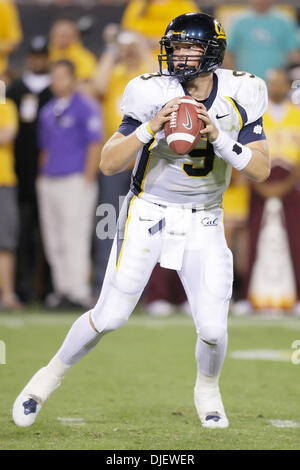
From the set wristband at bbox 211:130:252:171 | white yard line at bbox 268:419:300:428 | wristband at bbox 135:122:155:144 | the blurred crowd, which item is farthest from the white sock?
the blurred crowd

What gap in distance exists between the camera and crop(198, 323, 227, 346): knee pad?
10.5 feet

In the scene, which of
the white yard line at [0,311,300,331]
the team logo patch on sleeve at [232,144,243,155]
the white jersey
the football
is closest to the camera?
the football

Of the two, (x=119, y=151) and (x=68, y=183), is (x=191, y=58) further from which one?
(x=68, y=183)

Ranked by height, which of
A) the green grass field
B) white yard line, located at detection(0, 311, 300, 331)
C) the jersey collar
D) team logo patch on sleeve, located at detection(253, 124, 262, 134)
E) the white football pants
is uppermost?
the jersey collar

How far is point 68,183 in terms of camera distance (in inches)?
266

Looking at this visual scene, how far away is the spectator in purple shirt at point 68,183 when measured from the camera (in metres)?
6.72

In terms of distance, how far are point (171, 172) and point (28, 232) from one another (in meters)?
3.97

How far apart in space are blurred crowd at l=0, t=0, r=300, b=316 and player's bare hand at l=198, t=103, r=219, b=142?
11.5ft

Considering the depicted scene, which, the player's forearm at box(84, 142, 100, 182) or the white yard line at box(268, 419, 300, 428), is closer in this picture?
the white yard line at box(268, 419, 300, 428)

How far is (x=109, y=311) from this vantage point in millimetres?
3164

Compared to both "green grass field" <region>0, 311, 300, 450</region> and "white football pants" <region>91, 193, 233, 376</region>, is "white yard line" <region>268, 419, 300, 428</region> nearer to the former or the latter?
"green grass field" <region>0, 311, 300, 450</region>

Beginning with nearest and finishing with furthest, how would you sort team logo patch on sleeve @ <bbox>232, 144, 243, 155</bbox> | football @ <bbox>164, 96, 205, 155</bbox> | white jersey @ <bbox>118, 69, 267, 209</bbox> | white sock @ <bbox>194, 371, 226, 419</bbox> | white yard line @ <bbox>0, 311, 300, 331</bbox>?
football @ <bbox>164, 96, 205, 155</bbox>
team logo patch on sleeve @ <bbox>232, 144, 243, 155</bbox>
white jersey @ <bbox>118, 69, 267, 209</bbox>
white sock @ <bbox>194, 371, 226, 419</bbox>
white yard line @ <bbox>0, 311, 300, 331</bbox>

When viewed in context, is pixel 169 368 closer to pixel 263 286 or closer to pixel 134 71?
pixel 263 286

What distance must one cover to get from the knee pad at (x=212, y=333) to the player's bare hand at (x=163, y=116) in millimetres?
709
